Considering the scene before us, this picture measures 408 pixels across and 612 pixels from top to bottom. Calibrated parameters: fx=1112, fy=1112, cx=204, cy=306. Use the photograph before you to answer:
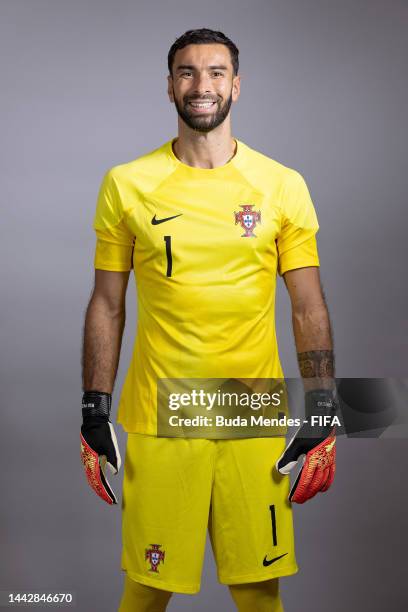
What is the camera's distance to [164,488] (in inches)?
109

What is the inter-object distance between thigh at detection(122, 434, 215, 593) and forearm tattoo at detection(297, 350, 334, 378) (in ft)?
1.01

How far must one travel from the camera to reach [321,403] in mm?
2785

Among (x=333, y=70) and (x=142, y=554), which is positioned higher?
(x=333, y=70)

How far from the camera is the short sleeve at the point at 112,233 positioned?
2.85 meters

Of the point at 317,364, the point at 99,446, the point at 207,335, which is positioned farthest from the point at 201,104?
the point at 99,446

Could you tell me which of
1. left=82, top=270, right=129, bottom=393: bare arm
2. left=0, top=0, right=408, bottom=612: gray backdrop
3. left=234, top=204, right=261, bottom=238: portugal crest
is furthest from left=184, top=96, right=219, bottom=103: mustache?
left=0, top=0, right=408, bottom=612: gray backdrop

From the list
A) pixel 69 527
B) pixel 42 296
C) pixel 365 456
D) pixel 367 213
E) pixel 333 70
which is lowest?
pixel 69 527

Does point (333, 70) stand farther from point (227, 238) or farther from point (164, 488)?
point (164, 488)

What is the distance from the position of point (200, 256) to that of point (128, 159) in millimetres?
1087

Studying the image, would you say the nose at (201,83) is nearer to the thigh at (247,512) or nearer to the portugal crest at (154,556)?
the thigh at (247,512)

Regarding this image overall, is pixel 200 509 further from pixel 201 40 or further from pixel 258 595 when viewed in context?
pixel 201 40

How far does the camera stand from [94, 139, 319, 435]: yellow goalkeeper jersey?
2.76 m

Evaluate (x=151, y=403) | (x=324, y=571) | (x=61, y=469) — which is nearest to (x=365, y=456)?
(x=324, y=571)

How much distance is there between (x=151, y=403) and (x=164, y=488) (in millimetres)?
214
